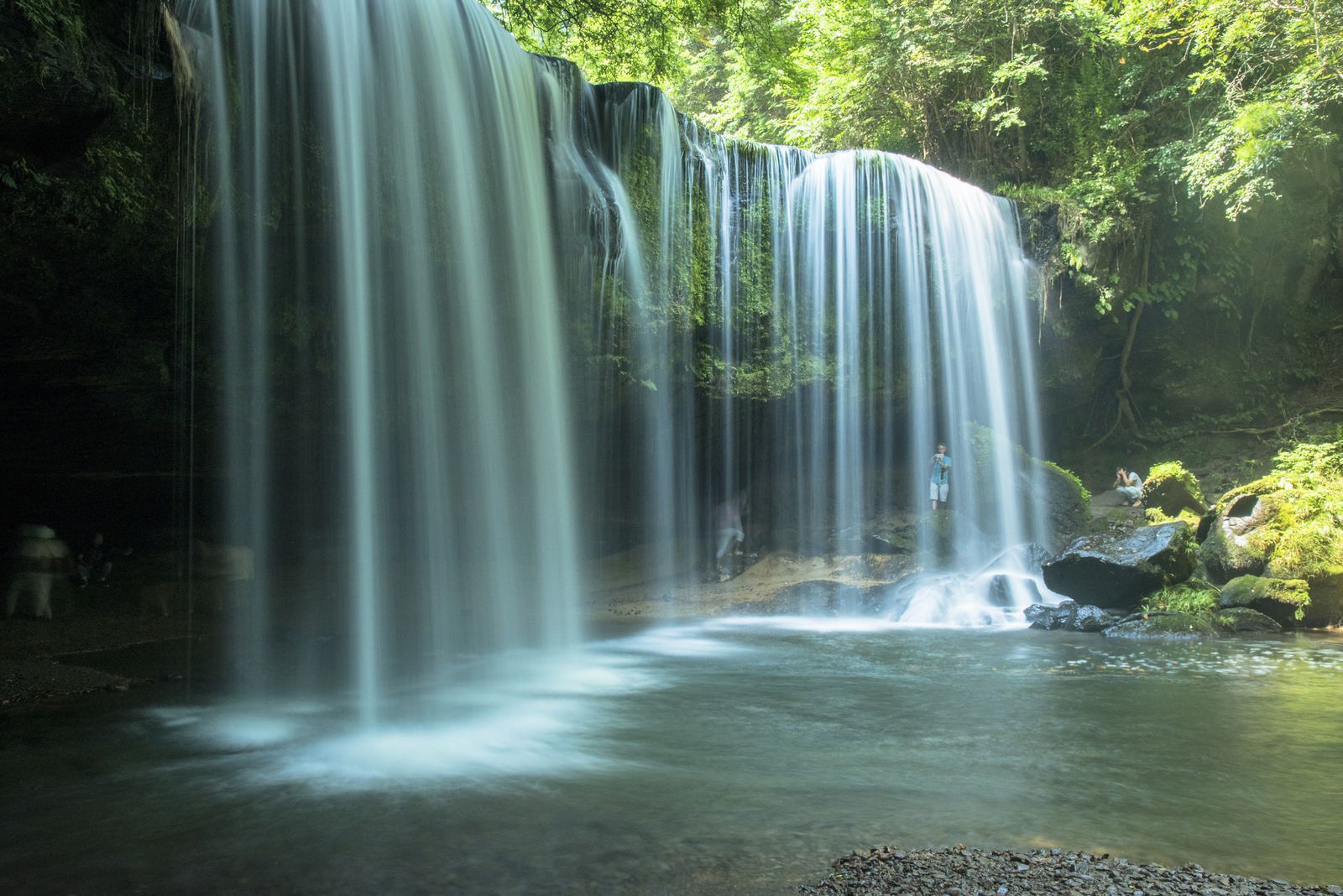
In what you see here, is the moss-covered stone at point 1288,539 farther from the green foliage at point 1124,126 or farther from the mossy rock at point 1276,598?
the green foliage at point 1124,126

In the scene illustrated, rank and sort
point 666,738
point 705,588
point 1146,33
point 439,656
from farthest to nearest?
point 1146,33 → point 705,588 → point 439,656 → point 666,738

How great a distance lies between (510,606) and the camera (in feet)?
38.5

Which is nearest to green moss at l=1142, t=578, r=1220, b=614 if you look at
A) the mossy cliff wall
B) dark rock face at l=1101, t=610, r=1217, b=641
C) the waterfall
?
dark rock face at l=1101, t=610, r=1217, b=641

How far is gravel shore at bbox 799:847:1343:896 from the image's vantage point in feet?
11.2

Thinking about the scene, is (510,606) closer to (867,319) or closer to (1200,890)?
(867,319)

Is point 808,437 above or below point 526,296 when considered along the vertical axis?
below

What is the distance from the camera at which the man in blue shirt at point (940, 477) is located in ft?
51.8

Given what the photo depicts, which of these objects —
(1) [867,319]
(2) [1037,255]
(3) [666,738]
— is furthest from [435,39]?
(2) [1037,255]

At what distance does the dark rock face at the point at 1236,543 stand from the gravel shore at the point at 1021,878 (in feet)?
35.7

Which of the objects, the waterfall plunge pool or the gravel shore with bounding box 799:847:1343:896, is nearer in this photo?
the gravel shore with bounding box 799:847:1343:896

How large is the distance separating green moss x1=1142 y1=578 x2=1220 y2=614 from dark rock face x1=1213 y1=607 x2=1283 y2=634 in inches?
7.3

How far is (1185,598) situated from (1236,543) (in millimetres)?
1853

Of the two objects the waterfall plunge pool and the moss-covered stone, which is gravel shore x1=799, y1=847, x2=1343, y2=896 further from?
the moss-covered stone

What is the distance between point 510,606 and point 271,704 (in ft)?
14.6
